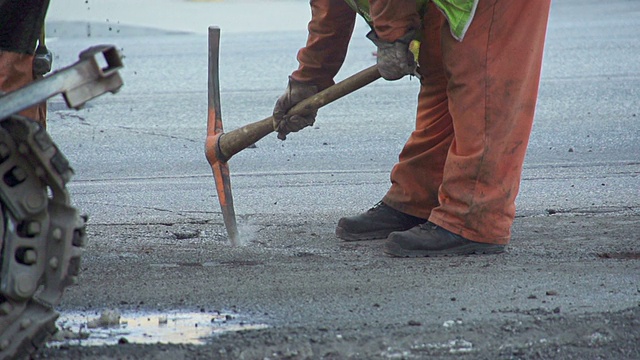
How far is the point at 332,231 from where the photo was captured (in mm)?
4609

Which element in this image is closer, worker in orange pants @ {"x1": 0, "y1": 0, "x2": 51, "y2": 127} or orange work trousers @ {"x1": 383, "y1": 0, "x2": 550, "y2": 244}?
worker in orange pants @ {"x1": 0, "y1": 0, "x2": 51, "y2": 127}

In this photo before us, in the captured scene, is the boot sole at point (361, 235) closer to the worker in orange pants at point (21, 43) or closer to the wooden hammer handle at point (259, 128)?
the wooden hammer handle at point (259, 128)

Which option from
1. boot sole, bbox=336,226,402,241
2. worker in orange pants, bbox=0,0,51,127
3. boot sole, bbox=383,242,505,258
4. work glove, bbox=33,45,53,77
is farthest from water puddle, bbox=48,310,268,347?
boot sole, bbox=336,226,402,241

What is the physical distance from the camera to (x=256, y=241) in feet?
14.5

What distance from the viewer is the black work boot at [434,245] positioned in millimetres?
4035

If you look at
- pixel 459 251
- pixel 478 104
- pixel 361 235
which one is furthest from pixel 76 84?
pixel 361 235

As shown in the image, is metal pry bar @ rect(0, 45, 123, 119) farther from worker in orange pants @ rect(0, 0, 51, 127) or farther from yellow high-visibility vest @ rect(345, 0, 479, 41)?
yellow high-visibility vest @ rect(345, 0, 479, 41)

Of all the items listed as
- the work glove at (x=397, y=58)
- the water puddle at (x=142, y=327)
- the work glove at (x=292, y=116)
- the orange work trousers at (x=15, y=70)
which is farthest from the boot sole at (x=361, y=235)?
the orange work trousers at (x=15, y=70)

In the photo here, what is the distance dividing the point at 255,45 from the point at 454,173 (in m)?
7.93

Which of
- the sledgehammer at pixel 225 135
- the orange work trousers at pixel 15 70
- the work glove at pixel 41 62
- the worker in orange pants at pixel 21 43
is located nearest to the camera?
the worker in orange pants at pixel 21 43

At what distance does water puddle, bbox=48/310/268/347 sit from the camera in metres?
2.95

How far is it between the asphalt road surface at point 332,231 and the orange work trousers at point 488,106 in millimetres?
202

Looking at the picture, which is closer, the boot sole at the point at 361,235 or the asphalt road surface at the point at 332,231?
the asphalt road surface at the point at 332,231

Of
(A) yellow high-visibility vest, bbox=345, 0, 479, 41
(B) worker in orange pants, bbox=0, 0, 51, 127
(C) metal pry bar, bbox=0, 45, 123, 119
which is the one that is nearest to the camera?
(C) metal pry bar, bbox=0, 45, 123, 119
